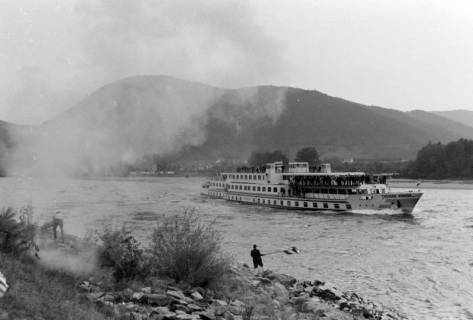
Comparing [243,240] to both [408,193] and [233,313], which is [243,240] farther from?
[408,193]

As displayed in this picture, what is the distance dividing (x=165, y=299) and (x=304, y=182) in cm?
5553

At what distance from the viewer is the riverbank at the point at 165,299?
31.4 feet

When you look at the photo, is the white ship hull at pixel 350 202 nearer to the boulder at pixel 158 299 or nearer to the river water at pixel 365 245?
the river water at pixel 365 245

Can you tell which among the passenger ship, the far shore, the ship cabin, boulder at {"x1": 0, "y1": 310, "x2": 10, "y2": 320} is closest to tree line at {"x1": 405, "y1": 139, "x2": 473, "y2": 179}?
the far shore

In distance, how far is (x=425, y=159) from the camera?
131875 mm

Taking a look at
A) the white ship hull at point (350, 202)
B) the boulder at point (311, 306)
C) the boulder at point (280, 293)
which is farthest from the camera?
the white ship hull at point (350, 202)

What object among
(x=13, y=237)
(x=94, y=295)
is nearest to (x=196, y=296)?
(x=94, y=295)

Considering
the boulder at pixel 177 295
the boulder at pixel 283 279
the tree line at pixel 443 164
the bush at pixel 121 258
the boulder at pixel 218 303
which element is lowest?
the boulder at pixel 283 279

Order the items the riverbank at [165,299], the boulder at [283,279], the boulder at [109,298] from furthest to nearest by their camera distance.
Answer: the boulder at [283,279]
the boulder at [109,298]
the riverbank at [165,299]

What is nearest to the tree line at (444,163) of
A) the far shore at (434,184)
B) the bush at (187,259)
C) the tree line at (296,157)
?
the far shore at (434,184)

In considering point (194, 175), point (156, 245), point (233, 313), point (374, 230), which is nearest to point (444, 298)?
point (233, 313)

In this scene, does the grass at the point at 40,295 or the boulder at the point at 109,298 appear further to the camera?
the boulder at the point at 109,298

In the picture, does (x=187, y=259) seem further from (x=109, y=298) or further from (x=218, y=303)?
(x=109, y=298)

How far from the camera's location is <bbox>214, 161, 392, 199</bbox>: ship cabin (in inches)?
2333
